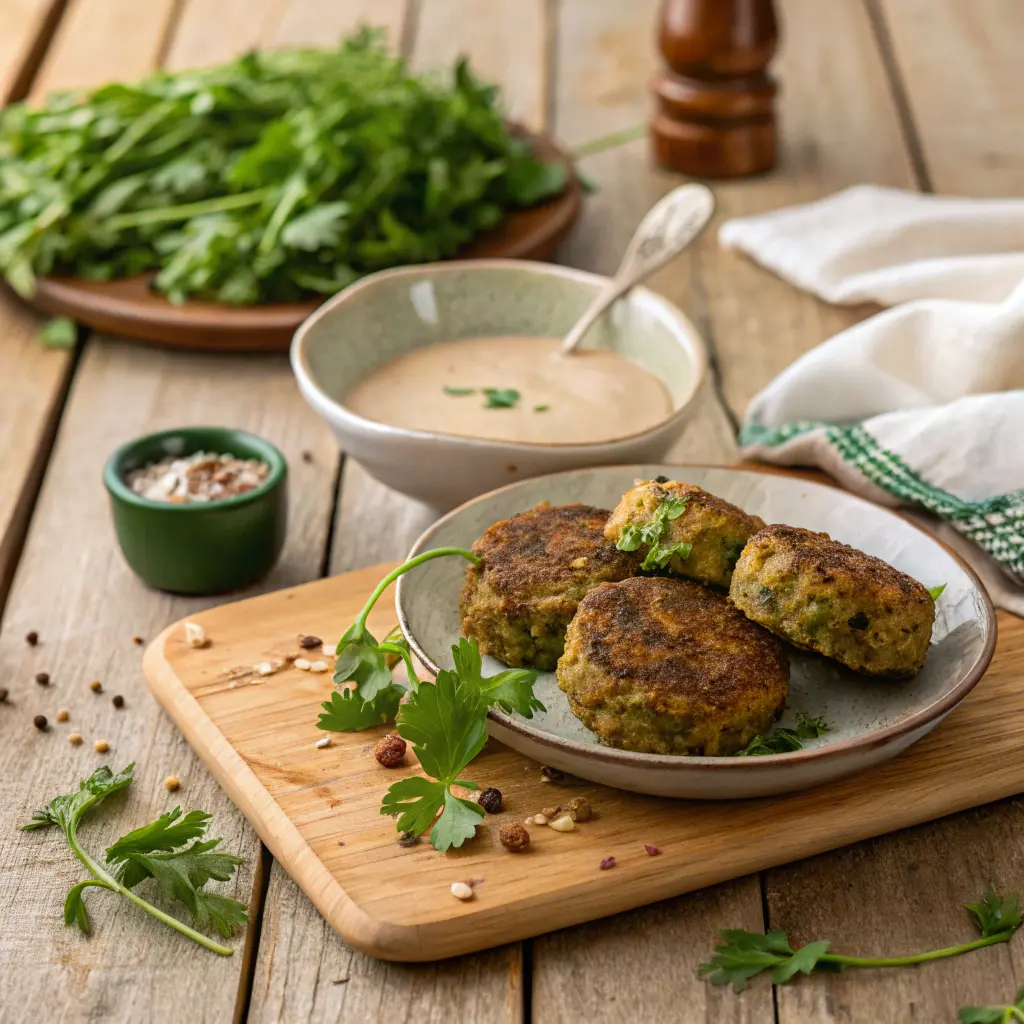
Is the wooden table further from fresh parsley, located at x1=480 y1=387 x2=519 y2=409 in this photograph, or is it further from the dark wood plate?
fresh parsley, located at x1=480 y1=387 x2=519 y2=409

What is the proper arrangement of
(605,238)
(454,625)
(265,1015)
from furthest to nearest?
(605,238)
(454,625)
(265,1015)

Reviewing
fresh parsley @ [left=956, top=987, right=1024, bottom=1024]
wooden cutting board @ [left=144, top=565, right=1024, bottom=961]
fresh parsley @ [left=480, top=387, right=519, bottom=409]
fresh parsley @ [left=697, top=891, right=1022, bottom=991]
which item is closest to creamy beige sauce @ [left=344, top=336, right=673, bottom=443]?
fresh parsley @ [left=480, top=387, right=519, bottom=409]

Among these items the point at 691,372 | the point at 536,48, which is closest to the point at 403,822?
the point at 691,372

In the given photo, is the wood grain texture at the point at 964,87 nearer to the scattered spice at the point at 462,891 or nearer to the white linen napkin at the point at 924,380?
the white linen napkin at the point at 924,380

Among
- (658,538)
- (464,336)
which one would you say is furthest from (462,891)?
(464,336)

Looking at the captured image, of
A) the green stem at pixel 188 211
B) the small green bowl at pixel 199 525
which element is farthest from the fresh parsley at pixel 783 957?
the green stem at pixel 188 211

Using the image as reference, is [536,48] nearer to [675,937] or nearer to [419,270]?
[419,270]

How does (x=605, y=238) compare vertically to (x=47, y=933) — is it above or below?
below
